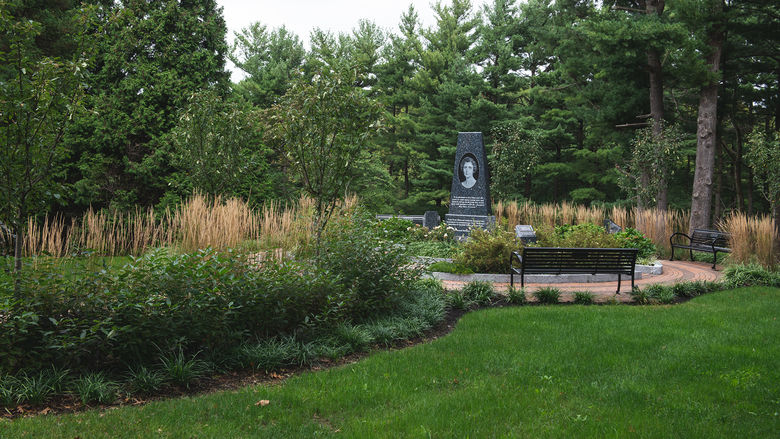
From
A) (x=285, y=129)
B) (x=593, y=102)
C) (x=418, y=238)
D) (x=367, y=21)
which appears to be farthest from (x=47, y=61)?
(x=367, y=21)

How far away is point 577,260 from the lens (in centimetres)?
734

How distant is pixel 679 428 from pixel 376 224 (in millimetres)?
3903

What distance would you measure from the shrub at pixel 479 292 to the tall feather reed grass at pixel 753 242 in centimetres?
589

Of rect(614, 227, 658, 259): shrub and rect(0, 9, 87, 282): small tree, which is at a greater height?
rect(0, 9, 87, 282): small tree

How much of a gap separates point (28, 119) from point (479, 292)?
17.8ft

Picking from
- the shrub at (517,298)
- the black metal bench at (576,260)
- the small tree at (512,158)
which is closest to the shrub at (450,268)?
the black metal bench at (576,260)

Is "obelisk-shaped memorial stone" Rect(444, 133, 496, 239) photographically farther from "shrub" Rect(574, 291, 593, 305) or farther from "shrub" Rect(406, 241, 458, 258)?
"shrub" Rect(574, 291, 593, 305)

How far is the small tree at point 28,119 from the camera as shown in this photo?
13.0 feet

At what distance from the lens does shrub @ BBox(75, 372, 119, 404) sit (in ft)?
10.8

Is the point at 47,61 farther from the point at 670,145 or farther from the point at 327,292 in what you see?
the point at 670,145

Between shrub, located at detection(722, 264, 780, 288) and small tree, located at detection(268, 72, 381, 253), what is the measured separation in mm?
Result: 6498

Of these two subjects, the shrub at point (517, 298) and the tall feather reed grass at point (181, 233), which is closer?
the tall feather reed grass at point (181, 233)

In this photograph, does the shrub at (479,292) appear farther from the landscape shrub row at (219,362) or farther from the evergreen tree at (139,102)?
the evergreen tree at (139,102)

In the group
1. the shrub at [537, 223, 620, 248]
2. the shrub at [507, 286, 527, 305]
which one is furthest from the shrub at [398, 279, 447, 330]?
the shrub at [537, 223, 620, 248]
